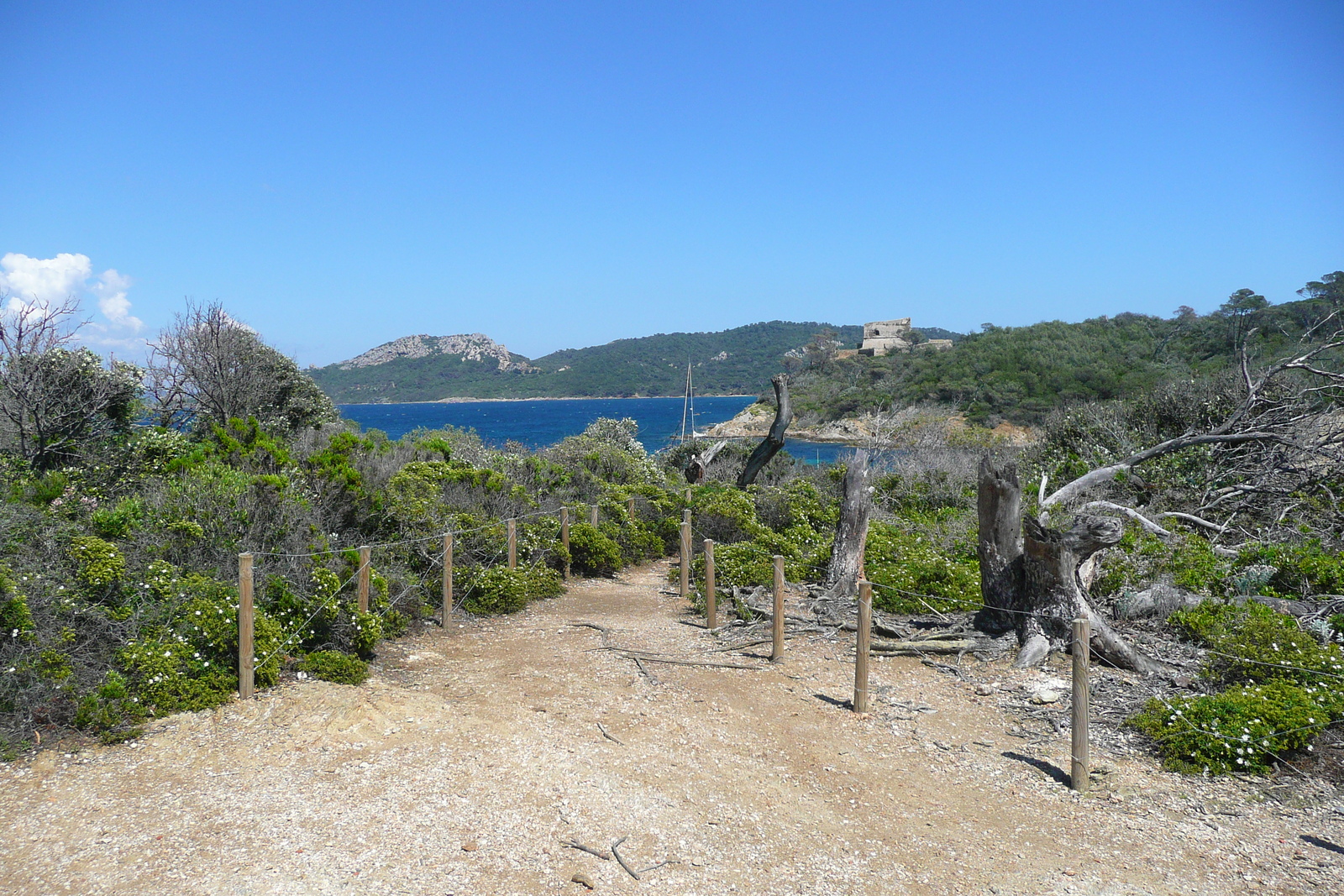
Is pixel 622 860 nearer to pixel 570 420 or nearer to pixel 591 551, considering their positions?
pixel 591 551

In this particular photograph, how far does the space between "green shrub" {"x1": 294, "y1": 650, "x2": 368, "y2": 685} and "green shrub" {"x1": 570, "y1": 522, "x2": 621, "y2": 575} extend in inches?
209

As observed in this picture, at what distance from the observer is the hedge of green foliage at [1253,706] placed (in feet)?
17.5

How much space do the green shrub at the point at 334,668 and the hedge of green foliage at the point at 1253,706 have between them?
20.6ft

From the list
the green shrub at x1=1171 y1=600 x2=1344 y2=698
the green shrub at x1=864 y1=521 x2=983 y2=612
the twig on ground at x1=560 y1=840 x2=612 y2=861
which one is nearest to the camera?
the twig on ground at x1=560 y1=840 x2=612 y2=861

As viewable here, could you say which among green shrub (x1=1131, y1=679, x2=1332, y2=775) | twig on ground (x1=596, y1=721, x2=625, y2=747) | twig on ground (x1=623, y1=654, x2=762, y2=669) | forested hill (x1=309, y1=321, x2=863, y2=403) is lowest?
twig on ground (x1=623, y1=654, x2=762, y2=669)

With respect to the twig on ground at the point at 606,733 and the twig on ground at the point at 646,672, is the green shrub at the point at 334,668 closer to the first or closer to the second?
the twig on ground at the point at 606,733

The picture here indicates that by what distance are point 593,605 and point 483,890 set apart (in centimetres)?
654

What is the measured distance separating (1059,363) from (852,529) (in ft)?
130

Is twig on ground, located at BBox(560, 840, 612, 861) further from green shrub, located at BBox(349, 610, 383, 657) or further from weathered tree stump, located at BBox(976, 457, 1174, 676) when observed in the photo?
weathered tree stump, located at BBox(976, 457, 1174, 676)

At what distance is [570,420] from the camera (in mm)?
94188

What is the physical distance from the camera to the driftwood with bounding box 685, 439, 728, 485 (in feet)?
62.4

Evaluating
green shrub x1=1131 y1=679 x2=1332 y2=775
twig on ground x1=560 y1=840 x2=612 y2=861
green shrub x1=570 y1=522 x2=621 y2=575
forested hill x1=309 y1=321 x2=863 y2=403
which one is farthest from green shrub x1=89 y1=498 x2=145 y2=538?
forested hill x1=309 y1=321 x2=863 y2=403

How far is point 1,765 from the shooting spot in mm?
4934

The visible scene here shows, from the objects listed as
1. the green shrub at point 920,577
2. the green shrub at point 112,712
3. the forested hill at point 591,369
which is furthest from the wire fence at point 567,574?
the forested hill at point 591,369
